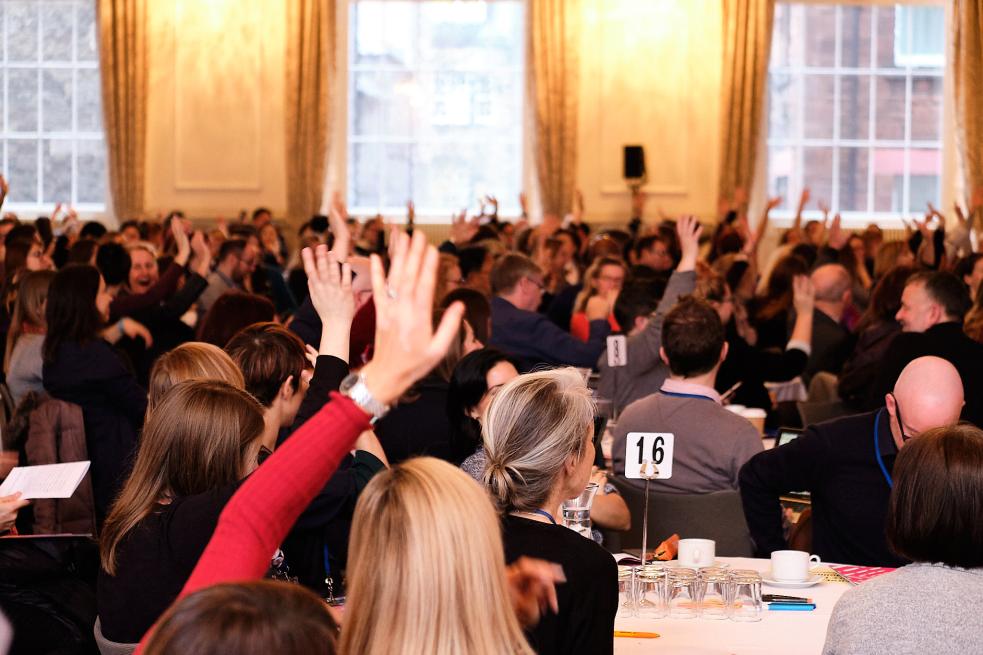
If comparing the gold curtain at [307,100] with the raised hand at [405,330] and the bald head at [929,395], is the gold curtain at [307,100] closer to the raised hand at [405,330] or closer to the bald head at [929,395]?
the bald head at [929,395]

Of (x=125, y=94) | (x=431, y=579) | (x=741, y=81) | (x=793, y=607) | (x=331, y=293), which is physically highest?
(x=741, y=81)

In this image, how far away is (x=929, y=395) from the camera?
12.0 ft

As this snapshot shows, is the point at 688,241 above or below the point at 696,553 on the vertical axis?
above

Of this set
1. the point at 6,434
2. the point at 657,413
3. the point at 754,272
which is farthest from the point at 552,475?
the point at 754,272

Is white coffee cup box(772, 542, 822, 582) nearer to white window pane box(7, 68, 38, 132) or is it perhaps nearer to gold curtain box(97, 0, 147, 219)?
gold curtain box(97, 0, 147, 219)

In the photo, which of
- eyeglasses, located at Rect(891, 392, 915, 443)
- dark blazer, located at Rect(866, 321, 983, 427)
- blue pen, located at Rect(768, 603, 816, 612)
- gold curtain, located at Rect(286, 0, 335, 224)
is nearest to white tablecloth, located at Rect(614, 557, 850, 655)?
blue pen, located at Rect(768, 603, 816, 612)

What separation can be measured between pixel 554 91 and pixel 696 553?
12.5m

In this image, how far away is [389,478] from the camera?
1.80 metres

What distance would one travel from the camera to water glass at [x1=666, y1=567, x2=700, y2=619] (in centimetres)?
318

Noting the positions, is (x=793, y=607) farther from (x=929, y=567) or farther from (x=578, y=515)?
(x=929, y=567)

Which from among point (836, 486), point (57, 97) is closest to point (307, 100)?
point (57, 97)

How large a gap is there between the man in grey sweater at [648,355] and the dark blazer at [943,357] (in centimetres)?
114

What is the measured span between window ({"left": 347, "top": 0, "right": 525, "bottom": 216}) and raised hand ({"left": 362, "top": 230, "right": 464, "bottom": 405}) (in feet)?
47.9

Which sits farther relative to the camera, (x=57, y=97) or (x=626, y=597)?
(x=57, y=97)
